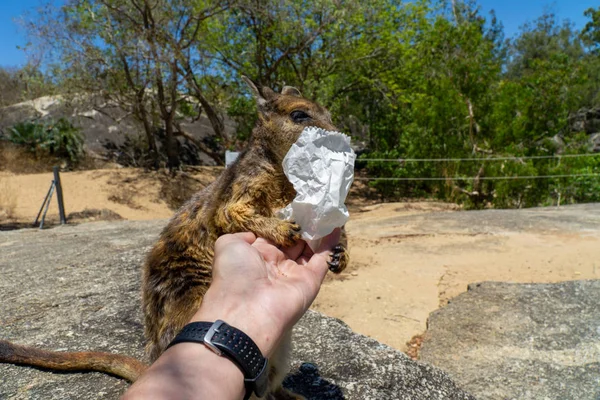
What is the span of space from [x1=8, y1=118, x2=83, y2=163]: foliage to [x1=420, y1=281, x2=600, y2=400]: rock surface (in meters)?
15.1

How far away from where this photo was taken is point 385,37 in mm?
15875

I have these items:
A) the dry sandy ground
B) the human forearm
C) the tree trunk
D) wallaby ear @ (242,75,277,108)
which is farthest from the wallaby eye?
Answer: the tree trunk

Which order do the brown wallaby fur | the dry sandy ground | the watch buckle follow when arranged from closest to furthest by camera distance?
1. the watch buckle
2. the brown wallaby fur
3. the dry sandy ground

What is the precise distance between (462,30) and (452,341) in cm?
1244

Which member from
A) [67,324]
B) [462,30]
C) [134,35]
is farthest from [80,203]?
[462,30]

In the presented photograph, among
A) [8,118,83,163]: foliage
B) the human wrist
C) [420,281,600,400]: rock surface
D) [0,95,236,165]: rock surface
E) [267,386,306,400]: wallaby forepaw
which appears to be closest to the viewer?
the human wrist

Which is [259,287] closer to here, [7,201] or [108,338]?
[108,338]

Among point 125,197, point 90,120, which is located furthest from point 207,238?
point 90,120

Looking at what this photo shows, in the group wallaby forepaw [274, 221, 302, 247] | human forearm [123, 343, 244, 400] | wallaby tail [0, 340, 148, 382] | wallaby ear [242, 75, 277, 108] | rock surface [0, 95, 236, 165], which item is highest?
rock surface [0, 95, 236, 165]

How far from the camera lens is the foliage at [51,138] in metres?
15.1

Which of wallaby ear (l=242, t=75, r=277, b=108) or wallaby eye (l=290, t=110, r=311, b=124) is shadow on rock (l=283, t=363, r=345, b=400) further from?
wallaby ear (l=242, t=75, r=277, b=108)

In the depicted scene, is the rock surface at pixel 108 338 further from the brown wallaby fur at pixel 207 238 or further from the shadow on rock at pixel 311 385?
the brown wallaby fur at pixel 207 238

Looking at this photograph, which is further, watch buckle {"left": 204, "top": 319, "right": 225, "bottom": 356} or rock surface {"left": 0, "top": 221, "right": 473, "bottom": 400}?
rock surface {"left": 0, "top": 221, "right": 473, "bottom": 400}

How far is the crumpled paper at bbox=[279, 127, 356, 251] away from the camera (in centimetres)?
219
